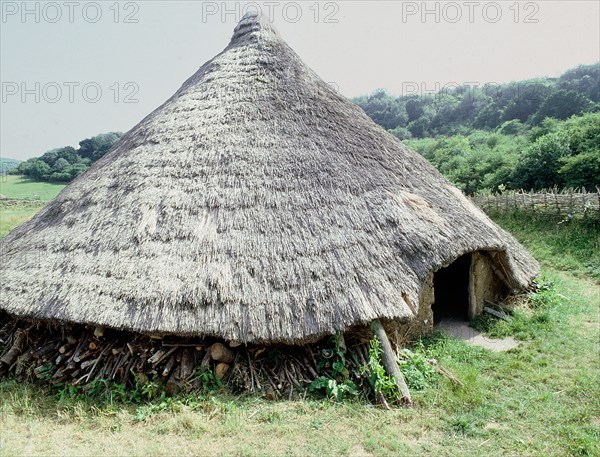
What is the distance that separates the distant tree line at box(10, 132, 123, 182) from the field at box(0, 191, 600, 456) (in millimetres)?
32052

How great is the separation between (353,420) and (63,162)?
139 feet

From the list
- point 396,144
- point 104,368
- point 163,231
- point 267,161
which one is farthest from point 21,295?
point 396,144

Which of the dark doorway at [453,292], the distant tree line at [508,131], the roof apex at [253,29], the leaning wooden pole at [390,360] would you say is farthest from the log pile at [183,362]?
the distant tree line at [508,131]

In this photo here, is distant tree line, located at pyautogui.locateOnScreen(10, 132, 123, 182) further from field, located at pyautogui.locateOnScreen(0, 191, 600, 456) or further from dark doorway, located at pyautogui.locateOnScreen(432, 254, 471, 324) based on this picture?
field, located at pyautogui.locateOnScreen(0, 191, 600, 456)

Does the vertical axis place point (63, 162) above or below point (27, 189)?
above

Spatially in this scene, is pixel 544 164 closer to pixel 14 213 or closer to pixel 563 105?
pixel 563 105

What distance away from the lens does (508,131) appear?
3647 centimetres

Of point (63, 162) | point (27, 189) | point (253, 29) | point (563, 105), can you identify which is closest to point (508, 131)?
point (563, 105)

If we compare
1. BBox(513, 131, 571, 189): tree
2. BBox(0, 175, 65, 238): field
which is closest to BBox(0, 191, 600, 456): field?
BBox(513, 131, 571, 189): tree

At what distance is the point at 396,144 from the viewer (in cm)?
802

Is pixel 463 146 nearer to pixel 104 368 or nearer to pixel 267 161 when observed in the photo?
pixel 267 161

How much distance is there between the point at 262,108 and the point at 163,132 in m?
1.77

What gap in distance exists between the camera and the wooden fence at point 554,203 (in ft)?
37.8

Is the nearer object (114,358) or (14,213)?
(114,358)
